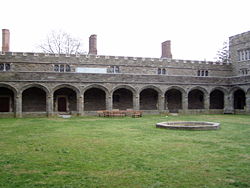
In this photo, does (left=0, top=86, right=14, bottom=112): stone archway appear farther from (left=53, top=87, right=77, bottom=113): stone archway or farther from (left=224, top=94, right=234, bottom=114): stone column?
(left=224, top=94, right=234, bottom=114): stone column

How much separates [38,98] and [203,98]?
55.9 feet

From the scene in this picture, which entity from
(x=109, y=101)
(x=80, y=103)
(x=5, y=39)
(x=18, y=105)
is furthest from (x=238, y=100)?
(x=5, y=39)

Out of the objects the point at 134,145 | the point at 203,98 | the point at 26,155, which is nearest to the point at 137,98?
the point at 203,98

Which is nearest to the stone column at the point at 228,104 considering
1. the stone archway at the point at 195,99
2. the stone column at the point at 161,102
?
the stone archway at the point at 195,99

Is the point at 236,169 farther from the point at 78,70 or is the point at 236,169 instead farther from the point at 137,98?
the point at 78,70

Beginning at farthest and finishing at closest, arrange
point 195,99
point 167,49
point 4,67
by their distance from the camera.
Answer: point 167,49 < point 195,99 < point 4,67

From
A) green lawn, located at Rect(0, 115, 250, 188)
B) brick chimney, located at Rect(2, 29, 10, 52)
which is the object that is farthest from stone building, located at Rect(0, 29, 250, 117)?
green lawn, located at Rect(0, 115, 250, 188)

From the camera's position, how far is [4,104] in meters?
24.5

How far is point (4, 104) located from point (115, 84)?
988 centimetres

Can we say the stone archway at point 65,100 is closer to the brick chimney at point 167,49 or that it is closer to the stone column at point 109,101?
the stone column at point 109,101

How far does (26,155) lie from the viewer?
25.5 ft

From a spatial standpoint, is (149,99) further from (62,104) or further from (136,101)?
(62,104)

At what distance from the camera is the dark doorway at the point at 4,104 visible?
2439 cm

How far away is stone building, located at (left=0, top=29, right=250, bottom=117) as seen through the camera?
23.8 m
